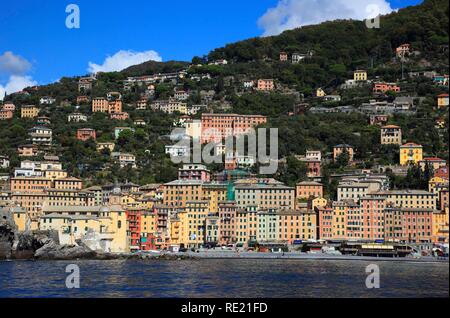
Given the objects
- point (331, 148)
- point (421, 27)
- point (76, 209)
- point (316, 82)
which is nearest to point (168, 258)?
point (76, 209)

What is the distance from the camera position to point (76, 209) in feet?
160

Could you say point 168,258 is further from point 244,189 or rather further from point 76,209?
point 244,189

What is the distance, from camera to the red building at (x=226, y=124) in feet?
232

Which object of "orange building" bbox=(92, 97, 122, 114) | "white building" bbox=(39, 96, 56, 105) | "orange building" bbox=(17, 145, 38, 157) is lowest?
"orange building" bbox=(17, 145, 38, 157)

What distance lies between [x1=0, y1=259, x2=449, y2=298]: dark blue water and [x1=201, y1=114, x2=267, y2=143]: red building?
1200 inches

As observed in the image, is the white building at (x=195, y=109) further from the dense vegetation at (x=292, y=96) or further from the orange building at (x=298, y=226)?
the orange building at (x=298, y=226)

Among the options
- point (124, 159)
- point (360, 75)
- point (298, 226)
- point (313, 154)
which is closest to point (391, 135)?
point (313, 154)

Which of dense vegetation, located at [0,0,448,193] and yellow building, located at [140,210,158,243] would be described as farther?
dense vegetation, located at [0,0,448,193]

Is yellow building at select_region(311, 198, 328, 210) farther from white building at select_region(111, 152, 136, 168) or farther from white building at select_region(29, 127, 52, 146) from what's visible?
white building at select_region(29, 127, 52, 146)

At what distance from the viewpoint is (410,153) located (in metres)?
59.2

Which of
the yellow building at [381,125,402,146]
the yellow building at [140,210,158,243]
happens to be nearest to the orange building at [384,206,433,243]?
the yellow building at [140,210,158,243]

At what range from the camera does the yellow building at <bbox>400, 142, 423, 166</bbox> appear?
58.9 metres

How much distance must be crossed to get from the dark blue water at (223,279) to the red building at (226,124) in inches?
1200

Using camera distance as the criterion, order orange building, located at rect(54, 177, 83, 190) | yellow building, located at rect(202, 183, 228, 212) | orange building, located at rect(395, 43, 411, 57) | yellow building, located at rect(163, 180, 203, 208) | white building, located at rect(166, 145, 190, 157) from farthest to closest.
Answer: orange building, located at rect(395, 43, 411, 57), white building, located at rect(166, 145, 190, 157), orange building, located at rect(54, 177, 83, 190), yellow building, located at rect(202, 183, 228, 212), yellow building, located at rect(163, 180, 203, 208)
